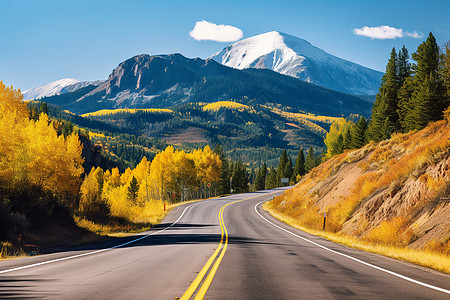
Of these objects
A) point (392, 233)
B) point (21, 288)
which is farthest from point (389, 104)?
point (21, 288)

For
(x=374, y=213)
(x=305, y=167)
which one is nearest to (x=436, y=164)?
(x=374, y=213)

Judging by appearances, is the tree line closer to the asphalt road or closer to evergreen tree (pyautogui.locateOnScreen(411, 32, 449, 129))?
evergreen tree (pyautogui.locateOnScreen(411, 32, 449, 129))

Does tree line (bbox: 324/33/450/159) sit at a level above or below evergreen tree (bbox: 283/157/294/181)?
above

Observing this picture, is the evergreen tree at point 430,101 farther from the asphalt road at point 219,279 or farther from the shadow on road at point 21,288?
the shadow on road at point 21,288

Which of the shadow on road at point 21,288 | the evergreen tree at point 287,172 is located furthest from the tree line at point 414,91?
the evergreen tree at point 287,172

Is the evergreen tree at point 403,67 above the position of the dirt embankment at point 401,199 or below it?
above

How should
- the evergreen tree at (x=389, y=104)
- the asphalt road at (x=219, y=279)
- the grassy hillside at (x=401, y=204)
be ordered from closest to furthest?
the asphalt road at (x=219, y=279) → the grassy hillside at (x=401, y=204) → the evergreen tree at (x=389, y=104)

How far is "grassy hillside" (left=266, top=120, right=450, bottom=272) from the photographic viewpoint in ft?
47.3

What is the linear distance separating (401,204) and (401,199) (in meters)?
0.46

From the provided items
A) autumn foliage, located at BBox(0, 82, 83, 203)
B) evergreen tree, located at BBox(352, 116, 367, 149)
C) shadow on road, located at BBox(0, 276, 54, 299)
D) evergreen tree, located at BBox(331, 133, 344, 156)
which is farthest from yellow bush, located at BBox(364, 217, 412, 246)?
evergreen tree, located at BBox(331, 133, 344, 156)

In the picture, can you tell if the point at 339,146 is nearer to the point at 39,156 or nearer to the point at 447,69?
the point at 447,69

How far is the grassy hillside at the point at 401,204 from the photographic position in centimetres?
1443

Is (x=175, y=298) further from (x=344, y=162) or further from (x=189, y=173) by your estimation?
(x=189, y=173)

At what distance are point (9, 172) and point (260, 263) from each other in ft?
74.9
